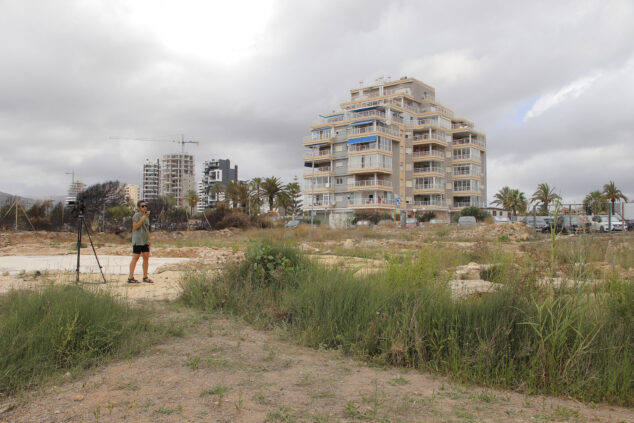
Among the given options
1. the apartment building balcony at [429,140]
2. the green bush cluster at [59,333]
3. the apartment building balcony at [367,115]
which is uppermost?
the apartment building balcony at [367,115]

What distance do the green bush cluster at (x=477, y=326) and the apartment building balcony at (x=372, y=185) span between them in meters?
56.2

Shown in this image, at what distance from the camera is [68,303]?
4664mm

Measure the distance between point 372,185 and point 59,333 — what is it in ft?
193

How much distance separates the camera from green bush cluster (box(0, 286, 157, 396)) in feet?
12.5

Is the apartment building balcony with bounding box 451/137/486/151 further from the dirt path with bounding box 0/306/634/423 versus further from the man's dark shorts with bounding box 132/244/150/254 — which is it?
→ the dirt path with bounding box 0/306/634/423

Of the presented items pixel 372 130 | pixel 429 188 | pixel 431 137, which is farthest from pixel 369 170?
pixel 431 137

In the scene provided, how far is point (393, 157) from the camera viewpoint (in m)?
65.6

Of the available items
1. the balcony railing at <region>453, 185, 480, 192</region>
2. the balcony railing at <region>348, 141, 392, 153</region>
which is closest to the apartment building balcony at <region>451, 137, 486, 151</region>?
the balcony railing at <region>453, 185, 480, 192</region>

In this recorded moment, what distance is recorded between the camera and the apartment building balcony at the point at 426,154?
67.8 metres

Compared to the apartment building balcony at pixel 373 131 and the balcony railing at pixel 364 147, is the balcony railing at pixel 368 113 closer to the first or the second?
the apartment building balcony at pixel 373 131

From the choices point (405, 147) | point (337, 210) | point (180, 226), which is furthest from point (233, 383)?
point (405, 147)

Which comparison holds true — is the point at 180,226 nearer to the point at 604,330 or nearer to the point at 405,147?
the point at 604,330

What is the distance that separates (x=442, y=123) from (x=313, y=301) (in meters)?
71.2

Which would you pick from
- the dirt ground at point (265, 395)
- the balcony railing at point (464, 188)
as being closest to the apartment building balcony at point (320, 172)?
the balcony railing at point (464, 188)
